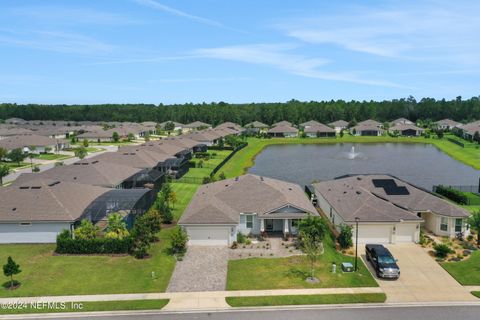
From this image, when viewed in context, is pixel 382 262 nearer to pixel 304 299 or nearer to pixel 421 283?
pixel 421 283

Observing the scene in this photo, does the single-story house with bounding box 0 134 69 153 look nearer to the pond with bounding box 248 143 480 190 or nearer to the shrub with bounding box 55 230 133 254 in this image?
the pond with bounding box 248 143 480 190

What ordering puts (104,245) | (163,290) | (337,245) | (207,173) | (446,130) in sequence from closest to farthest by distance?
1. (163,290)
2. (104,245)
3. (337,245)
4. (207,173)
5. (446,130)

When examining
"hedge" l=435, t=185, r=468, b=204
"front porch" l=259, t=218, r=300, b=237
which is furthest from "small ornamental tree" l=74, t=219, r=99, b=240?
"hedge" l=435, t=185, r=468, b=204

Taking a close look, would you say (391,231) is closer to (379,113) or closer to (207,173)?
(207,173)

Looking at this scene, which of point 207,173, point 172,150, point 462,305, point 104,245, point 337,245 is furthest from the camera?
point 172,150

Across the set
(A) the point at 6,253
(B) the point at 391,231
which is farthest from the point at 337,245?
(A) the point at 6,253

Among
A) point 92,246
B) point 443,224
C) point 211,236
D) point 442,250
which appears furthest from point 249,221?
point 443,224
